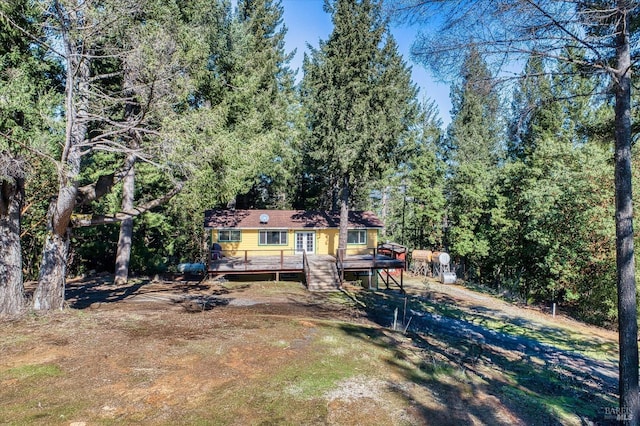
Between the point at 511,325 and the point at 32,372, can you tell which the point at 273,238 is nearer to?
the point at 511,325

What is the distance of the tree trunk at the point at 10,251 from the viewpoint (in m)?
8.31

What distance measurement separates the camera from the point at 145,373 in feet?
19.4

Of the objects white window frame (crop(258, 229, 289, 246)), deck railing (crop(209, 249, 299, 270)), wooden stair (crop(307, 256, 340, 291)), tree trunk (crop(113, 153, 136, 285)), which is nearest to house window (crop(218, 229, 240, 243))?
deck railing (crop(209, 249, 299, 270))

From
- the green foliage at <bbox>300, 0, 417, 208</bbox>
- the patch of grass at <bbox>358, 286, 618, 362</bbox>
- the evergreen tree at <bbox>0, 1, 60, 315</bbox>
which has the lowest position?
the patch of grass at <bbox>358, 286, 618, 362</bbox>

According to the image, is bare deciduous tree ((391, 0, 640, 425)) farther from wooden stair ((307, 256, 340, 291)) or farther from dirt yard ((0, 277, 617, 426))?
wooden stair ((307, 256, 340, 291))

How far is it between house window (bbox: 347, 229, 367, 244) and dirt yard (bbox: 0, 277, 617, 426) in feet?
31.0

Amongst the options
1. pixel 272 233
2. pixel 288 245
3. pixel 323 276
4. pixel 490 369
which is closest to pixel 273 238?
pixel 272 233

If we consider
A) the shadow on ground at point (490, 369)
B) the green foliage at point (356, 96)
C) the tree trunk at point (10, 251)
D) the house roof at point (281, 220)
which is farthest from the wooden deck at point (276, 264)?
the tree trunk at point (10, 251)

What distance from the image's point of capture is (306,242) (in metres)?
21.8

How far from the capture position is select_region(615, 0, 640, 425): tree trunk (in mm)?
5992

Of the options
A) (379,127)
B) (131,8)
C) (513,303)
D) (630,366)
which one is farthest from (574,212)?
(131,8)

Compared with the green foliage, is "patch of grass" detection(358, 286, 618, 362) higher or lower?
lower

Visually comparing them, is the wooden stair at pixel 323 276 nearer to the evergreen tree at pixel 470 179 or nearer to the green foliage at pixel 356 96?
the green foliage at pixel 356 96

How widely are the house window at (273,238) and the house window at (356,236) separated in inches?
163
